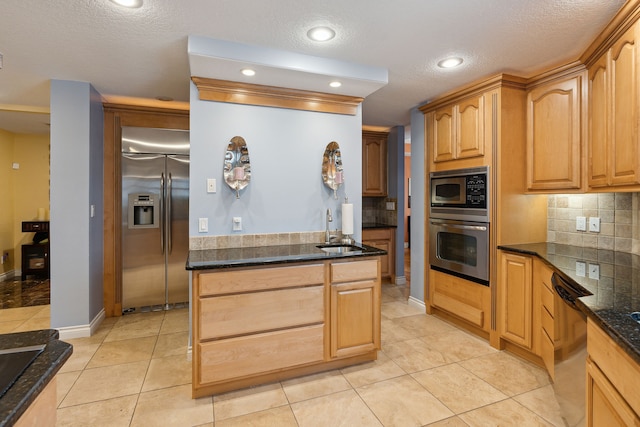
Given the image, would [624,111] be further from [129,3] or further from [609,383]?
[129,3]

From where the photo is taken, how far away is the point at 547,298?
89.5 inches

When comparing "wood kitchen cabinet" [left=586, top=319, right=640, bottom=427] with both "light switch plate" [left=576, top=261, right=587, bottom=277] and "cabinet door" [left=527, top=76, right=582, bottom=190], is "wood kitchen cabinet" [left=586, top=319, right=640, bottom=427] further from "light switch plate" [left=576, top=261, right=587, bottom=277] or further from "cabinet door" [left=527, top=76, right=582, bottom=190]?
"cabinet door" [left=527, top=76, right=582, bottom=190]

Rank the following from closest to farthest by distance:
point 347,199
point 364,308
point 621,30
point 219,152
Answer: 1. point 621,30
2. point 364,308
3. point 219,152
4. point 347,199

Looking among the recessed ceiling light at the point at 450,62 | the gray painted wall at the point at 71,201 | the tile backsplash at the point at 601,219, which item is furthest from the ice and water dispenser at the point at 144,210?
the tile backsplash at the point at 601,219

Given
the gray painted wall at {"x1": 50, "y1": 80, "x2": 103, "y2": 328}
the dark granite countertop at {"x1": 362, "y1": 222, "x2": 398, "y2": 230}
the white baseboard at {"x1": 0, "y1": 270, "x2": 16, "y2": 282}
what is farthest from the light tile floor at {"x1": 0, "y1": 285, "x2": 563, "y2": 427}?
the white baseboard at {"x1": 0, "y1": 270, "x2": 16, "y2": 282}

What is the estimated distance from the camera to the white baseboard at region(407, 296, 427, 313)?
377 centimetres

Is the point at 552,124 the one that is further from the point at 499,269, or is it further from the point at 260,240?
the point at 260,240

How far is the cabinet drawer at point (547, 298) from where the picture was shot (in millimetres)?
2178

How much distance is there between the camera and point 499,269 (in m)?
2.82

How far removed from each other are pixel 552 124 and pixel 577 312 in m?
1.75

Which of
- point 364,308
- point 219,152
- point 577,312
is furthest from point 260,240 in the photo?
point 577,312

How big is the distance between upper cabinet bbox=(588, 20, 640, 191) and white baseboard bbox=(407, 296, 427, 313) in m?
2.06

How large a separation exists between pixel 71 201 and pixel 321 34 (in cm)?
275

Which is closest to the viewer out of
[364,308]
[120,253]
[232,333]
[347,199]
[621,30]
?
[621,30]
